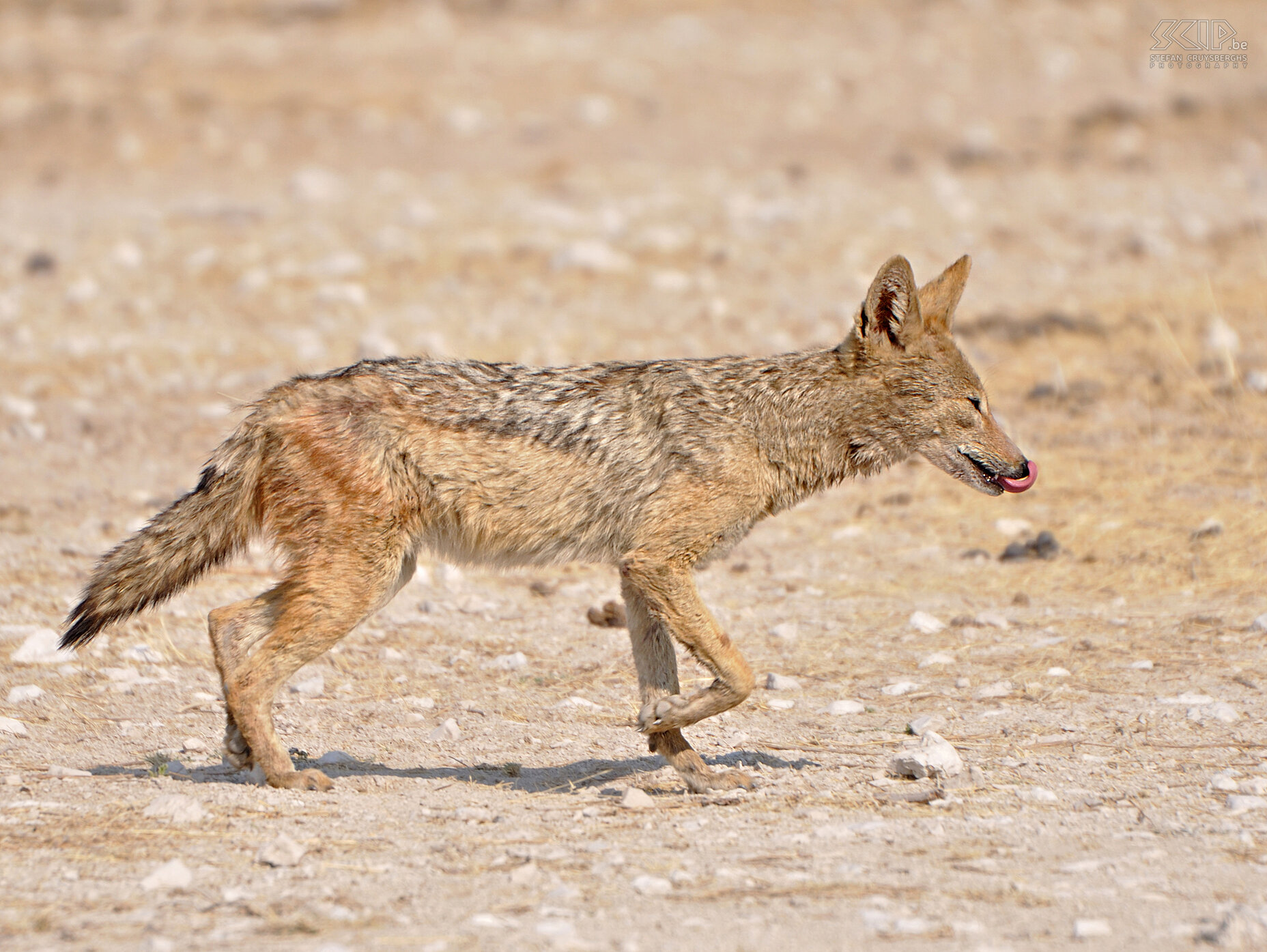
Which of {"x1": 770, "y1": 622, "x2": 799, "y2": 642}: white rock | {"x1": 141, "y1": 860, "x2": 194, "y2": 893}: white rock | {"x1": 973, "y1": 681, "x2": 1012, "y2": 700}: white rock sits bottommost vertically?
{"x1": 141, "y1": 860, "x2": 194, "y2": 893}: white rock

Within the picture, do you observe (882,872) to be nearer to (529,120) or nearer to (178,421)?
(178,421)

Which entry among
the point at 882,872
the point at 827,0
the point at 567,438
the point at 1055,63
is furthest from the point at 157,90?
the point at 882,872

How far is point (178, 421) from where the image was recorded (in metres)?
10.9

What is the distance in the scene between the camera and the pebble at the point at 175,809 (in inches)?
199

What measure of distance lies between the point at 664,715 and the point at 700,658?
256 mm

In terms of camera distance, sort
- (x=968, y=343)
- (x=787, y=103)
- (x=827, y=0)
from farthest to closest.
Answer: (x=827, y=0), (x=787, y=103), (x=968, y=343)

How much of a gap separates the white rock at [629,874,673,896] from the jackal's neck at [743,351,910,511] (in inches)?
80.3

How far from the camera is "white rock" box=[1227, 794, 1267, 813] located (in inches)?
205

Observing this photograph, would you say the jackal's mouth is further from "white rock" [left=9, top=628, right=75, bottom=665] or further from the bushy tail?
"white rock" [left=9, top=628, right=75, bottom=665]

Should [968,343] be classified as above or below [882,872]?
above

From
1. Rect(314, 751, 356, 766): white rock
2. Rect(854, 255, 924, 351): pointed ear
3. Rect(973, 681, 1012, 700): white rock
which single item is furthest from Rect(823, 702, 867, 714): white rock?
Rect(314, 751, 356, 766): white rock

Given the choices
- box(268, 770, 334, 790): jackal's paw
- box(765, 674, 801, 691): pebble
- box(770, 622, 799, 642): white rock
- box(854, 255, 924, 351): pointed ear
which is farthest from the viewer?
box(770, 622, 799, 642): white rock

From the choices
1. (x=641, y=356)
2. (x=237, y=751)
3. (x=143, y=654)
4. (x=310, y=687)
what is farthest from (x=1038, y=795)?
(x=641, y=356)

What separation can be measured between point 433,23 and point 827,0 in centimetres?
669
